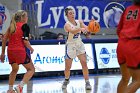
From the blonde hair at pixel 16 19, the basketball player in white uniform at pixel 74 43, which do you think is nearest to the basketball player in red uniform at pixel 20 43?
the blonde hair at pixel 16 19

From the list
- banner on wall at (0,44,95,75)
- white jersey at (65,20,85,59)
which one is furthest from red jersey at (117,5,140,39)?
banner on wall at (0,44,95,75)

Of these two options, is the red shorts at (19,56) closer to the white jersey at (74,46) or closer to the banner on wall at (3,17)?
the white jersey at (74,46)

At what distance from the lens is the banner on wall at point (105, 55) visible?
1405 centimetres

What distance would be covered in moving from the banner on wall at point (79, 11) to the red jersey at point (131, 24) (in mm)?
11053

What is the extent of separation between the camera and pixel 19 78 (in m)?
12.4

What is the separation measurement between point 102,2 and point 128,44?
1284 cm

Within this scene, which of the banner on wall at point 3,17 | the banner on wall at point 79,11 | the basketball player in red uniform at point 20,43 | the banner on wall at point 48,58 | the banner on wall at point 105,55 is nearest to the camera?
the basketball player in red uniform at point 20,43

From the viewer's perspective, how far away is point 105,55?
1419 cm

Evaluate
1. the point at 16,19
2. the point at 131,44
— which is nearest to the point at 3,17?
the point at 16,19

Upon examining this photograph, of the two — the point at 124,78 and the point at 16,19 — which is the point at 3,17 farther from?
the point at 124,78

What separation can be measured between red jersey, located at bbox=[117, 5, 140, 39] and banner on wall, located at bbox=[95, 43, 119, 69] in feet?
27.1

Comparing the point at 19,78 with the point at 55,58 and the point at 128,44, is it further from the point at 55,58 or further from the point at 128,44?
the point at 128,44

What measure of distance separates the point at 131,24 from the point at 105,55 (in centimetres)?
864

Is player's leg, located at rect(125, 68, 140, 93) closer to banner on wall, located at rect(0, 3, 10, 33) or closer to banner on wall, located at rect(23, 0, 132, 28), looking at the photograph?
banner on wall, located at rect(23, 0, 132, 28)
